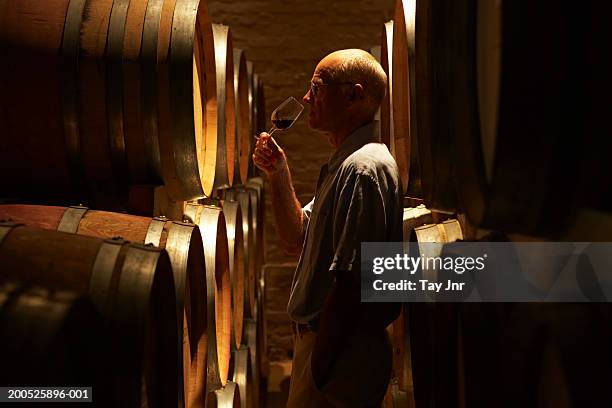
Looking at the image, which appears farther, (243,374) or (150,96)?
(243,374)

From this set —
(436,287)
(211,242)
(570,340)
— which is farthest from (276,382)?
(570,340)

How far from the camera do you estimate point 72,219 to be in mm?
1781

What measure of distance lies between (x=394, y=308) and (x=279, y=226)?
1.97 feet

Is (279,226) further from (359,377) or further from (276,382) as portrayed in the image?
(276,382)

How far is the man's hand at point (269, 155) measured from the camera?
2.34 meters

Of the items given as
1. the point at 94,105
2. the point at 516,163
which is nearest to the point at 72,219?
the point at 94,105

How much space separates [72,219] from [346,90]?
0.79 meters

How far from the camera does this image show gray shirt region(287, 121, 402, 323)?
1819mm

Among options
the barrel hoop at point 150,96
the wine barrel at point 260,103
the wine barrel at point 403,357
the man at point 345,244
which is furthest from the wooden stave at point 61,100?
the wine barrel at point 260,103

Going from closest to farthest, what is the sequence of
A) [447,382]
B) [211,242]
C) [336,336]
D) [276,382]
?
[447,382] → [336,336] → [211,242] → [276,382]

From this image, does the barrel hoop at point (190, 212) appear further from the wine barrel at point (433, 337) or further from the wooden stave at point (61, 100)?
the wine barrel at point (433, 337)

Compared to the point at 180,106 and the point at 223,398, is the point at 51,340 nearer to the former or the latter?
the point at 180,106

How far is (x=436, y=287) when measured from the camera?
158cm

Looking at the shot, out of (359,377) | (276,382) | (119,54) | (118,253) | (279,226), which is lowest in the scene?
(276,382)
